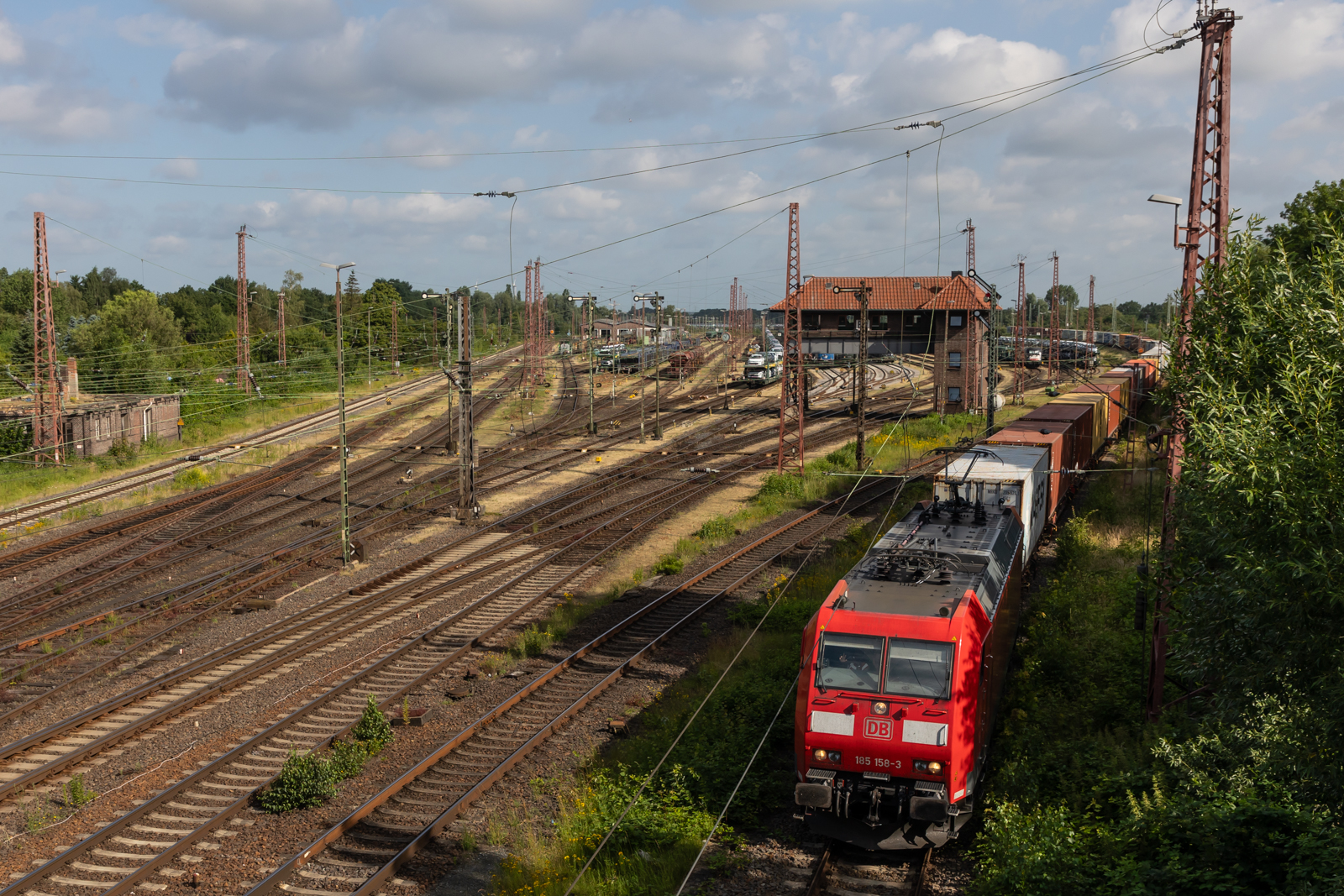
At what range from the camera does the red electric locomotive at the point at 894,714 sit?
1062 cm

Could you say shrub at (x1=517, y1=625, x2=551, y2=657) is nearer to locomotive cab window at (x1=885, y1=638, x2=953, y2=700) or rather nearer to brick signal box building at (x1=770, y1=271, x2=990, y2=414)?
locomotive cab window at (x1=885, y1=638, x2=953, y2=700)

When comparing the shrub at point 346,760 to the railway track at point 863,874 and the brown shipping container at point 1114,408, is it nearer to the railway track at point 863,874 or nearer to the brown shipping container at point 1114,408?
the railway track at point 863,874

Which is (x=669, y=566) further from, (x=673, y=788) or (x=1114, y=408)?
(x=1114, y=408)

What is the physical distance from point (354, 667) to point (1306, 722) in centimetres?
1557

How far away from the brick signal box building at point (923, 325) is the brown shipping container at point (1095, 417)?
44.5ft

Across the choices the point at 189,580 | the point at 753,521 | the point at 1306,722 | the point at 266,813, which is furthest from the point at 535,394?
the point at 1306,722

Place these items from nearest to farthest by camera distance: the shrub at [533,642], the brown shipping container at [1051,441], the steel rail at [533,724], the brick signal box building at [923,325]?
the steel rail at [533,724], the shrub at [533,642], the brown shipping container at [1051,441], the brick signal box building at [923,325]

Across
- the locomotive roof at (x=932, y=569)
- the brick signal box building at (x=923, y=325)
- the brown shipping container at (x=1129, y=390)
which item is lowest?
the locomotive roof at (x=932, y=569)

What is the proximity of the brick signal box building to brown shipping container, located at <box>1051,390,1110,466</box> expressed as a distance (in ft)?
44.5

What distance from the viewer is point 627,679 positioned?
17719mm

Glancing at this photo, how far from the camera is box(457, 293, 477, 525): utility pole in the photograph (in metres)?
30.5

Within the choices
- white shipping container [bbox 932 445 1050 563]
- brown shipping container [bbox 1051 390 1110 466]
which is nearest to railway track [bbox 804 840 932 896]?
white shipping container [bbox 932 445 1050 563]

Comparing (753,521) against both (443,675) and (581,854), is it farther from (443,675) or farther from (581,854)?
(581,854)

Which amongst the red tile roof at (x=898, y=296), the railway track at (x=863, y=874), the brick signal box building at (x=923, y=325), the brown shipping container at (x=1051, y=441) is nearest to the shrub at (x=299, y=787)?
the railway track at (x=863, y=874)
